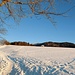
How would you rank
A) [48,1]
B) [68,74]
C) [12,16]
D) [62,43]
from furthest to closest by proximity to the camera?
[62,43] < [12,16] < [48,1] < [68,74]

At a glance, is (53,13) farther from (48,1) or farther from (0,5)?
(0,5)

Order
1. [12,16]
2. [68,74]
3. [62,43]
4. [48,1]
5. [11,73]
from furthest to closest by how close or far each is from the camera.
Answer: [62,43] < [11,73] < [12,16] < [48,1] < [68,74]

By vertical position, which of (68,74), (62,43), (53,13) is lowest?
(68,74)

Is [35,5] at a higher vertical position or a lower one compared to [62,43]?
lower

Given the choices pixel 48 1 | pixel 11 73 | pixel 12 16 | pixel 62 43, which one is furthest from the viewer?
pixel 62 43

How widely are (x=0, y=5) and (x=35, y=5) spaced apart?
144 cm

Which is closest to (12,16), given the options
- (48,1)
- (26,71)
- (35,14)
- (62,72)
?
(35,14)

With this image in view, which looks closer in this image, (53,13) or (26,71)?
(53,13)

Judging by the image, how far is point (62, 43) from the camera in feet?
155

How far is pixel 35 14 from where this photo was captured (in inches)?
390

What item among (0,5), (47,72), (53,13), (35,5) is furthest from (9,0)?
(47,72)

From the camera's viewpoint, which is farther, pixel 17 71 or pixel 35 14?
pixel 17 71

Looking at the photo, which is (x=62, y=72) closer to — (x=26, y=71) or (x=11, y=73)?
(x=26, y=71)

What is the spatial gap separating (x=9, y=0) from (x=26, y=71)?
12.0ft
